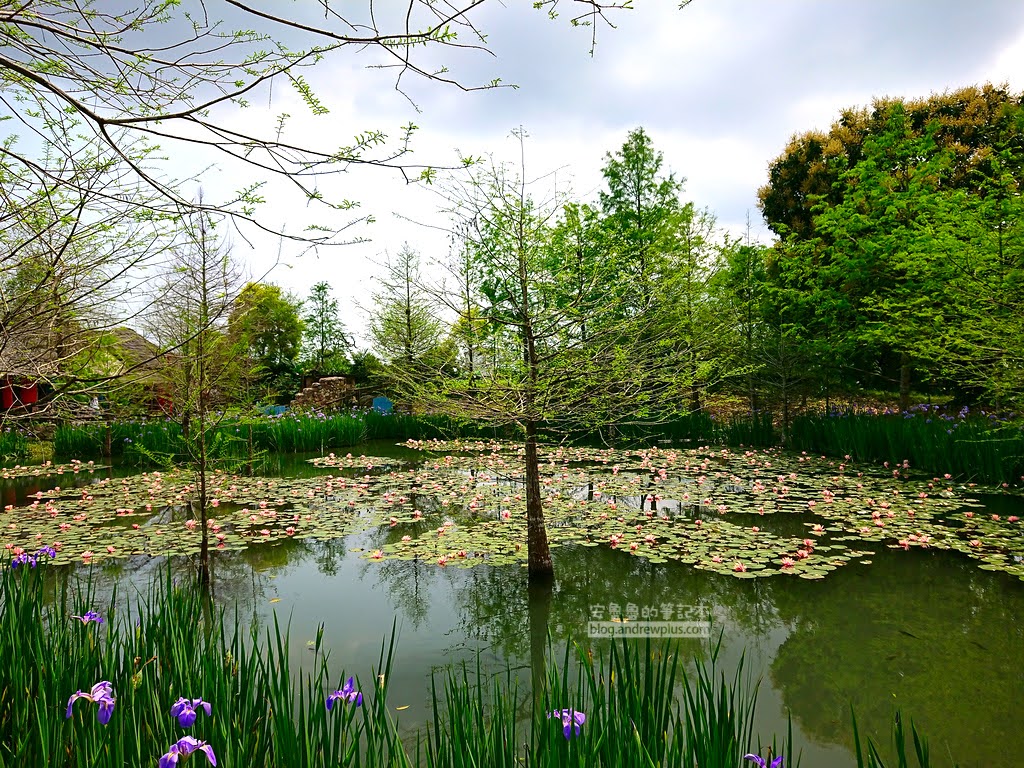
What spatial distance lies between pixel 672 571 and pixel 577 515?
5.80 ft

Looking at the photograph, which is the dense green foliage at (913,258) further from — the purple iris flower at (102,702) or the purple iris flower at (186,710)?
the purple iris flower at (102,702)

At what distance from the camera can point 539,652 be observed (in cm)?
330

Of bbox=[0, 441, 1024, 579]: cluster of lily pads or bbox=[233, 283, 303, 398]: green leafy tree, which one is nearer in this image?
bbox=[0, 441, 1024, 579]: cluster of lily pads

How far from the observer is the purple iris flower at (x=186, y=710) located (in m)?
1.42

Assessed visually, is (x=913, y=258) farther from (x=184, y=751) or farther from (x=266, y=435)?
(x=266, y=435)

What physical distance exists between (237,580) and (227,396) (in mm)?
4507

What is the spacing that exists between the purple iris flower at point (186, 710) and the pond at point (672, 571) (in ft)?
4.44

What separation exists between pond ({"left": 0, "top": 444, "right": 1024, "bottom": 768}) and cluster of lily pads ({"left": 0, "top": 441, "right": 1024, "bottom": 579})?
0.04 metres

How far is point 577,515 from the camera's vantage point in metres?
6.14

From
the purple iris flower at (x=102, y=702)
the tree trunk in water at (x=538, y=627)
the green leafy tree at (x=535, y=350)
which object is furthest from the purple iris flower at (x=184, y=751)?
the green leafy tree at (x=535, y=350)

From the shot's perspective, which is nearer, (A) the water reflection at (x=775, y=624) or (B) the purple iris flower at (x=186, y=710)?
(B) the purple iris flower at (x=186, y=710)

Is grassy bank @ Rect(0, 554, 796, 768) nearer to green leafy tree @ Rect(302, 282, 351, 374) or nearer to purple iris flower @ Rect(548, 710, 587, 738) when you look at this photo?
purple iris flower @ Rect(548, 710, 587, 738)

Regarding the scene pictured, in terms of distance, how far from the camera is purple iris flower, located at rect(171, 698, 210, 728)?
1.42 meters

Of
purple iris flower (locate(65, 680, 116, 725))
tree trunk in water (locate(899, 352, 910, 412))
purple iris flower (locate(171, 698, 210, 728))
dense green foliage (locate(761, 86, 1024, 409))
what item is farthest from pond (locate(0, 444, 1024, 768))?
tree trunk in water (locate(899, 352, 910, 412))
